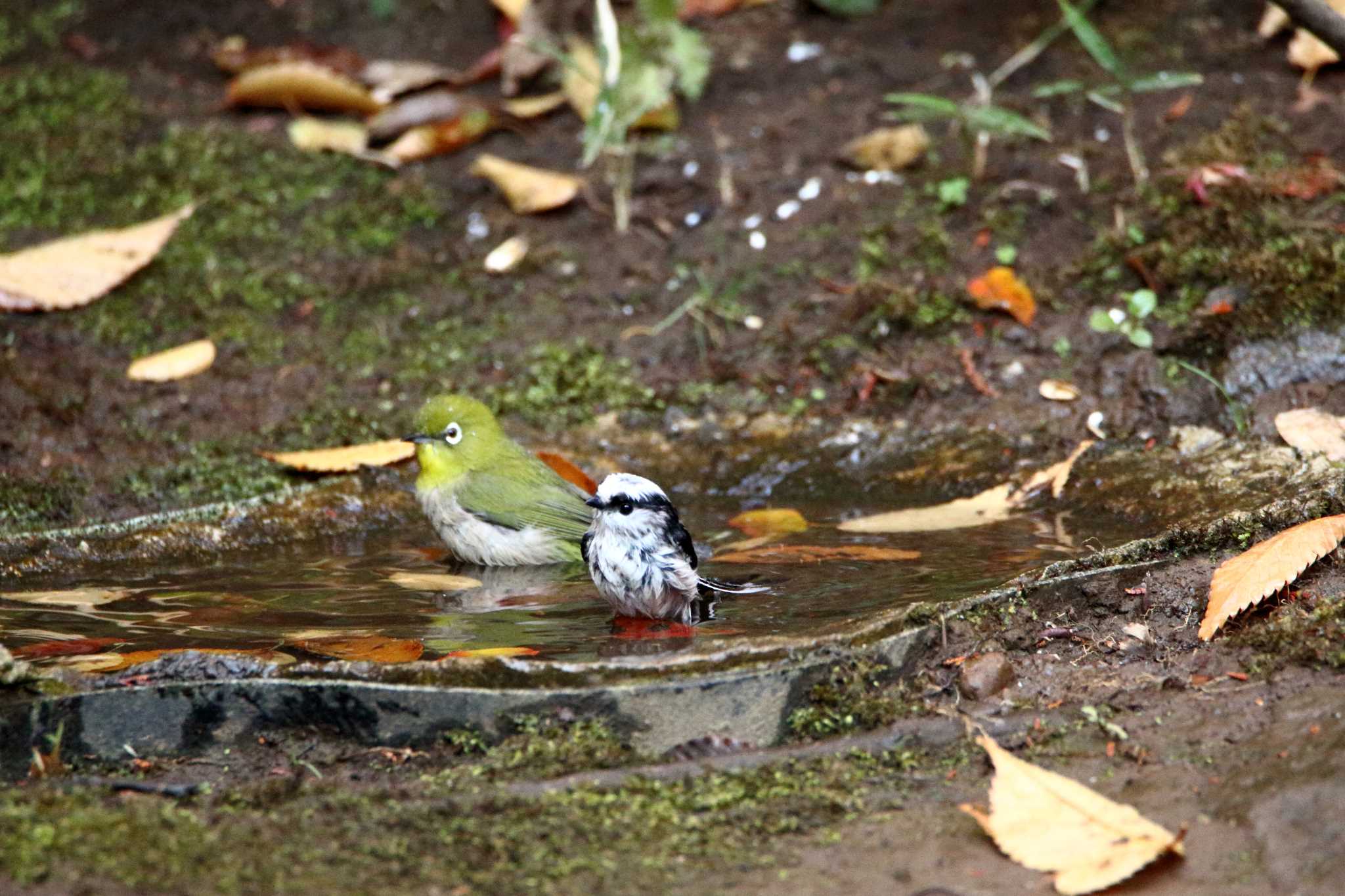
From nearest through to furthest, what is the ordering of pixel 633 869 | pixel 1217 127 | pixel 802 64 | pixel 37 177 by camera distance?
1. pixel 633 869
2. pixel 1217 127
3. pixel 37 177
4. pixel 802 64

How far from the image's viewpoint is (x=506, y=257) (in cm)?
685

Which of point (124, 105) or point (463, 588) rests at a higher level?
point (124, 105)

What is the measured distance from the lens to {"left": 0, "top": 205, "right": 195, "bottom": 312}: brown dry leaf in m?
6.27

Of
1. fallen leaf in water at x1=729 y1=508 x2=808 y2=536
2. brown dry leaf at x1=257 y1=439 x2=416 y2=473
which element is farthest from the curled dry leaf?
brown dry leaf at x1=257 y1=439 x2=416 y2=473

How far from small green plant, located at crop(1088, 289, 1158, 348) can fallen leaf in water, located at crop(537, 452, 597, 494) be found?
2228 mm

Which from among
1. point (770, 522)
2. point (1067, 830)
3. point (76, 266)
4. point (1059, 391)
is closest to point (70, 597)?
point (770, 522)

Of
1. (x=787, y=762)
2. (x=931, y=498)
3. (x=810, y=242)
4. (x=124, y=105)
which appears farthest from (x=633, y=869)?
(x=124, y=105)

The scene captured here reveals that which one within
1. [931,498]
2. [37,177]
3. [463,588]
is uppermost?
[37,177]

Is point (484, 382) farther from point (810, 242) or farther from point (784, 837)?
point (784, 837)

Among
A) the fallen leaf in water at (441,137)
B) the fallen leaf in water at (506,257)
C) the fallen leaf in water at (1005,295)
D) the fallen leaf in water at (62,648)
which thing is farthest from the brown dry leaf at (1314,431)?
the fallen leaf in water at (441,137)

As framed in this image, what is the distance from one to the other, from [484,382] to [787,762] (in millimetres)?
3556

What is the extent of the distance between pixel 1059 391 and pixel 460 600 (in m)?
2.59

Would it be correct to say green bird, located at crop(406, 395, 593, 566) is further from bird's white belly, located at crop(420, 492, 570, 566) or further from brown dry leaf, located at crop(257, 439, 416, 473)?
brown dry leaf, located at crop(257, 439, 416, 473)

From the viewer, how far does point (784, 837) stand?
108 inches
